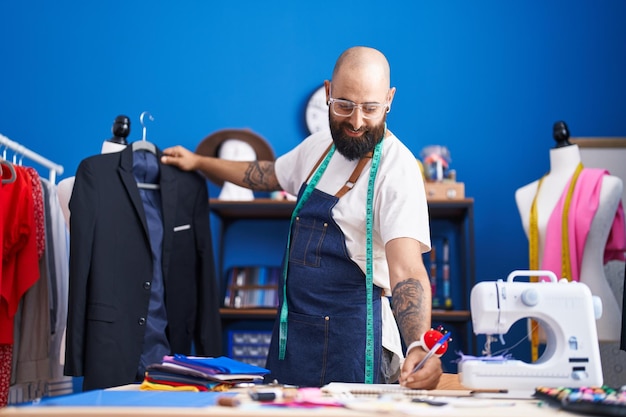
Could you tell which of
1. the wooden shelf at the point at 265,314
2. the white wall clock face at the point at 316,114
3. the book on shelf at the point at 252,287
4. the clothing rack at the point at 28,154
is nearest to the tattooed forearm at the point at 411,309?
the wooden shelf at the point at 265,314

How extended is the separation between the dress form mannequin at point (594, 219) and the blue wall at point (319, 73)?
1.80 ft

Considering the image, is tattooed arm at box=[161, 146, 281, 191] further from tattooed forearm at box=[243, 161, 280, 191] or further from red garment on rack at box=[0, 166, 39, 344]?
red garment on rack at box=[0, 166, 39, 344]

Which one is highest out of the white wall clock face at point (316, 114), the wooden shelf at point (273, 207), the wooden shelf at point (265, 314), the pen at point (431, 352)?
the white wall clock face at point (316, 114)

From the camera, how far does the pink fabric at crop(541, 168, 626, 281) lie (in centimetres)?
361

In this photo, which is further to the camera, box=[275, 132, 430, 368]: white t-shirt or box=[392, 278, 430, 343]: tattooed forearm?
box=[275, 132, 430, 368]: white t-shirt

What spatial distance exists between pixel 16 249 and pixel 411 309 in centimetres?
205

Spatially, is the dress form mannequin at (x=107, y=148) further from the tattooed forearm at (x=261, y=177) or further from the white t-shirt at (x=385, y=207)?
the white t-shirt at (x=385, y=207)

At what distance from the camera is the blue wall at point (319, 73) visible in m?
4.48

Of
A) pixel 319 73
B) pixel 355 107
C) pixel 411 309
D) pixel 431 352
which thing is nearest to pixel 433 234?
pixel 319 73

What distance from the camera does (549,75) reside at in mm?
4539

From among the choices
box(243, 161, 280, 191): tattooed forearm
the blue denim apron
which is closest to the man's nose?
the blue denim apron

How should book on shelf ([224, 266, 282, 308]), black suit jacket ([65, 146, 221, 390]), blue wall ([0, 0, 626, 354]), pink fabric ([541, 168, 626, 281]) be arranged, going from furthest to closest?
blue wall ([0, 0, 626, 354]) → book on shelf ([224, 266, 282, 308]) → pink fabric ([541, 168, 626, 281]) → black suit jacket ([65, 146, 221, 390])

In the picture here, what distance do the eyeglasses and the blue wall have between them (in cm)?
209

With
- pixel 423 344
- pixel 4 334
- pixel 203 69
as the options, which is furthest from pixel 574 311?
pixel 203 69
